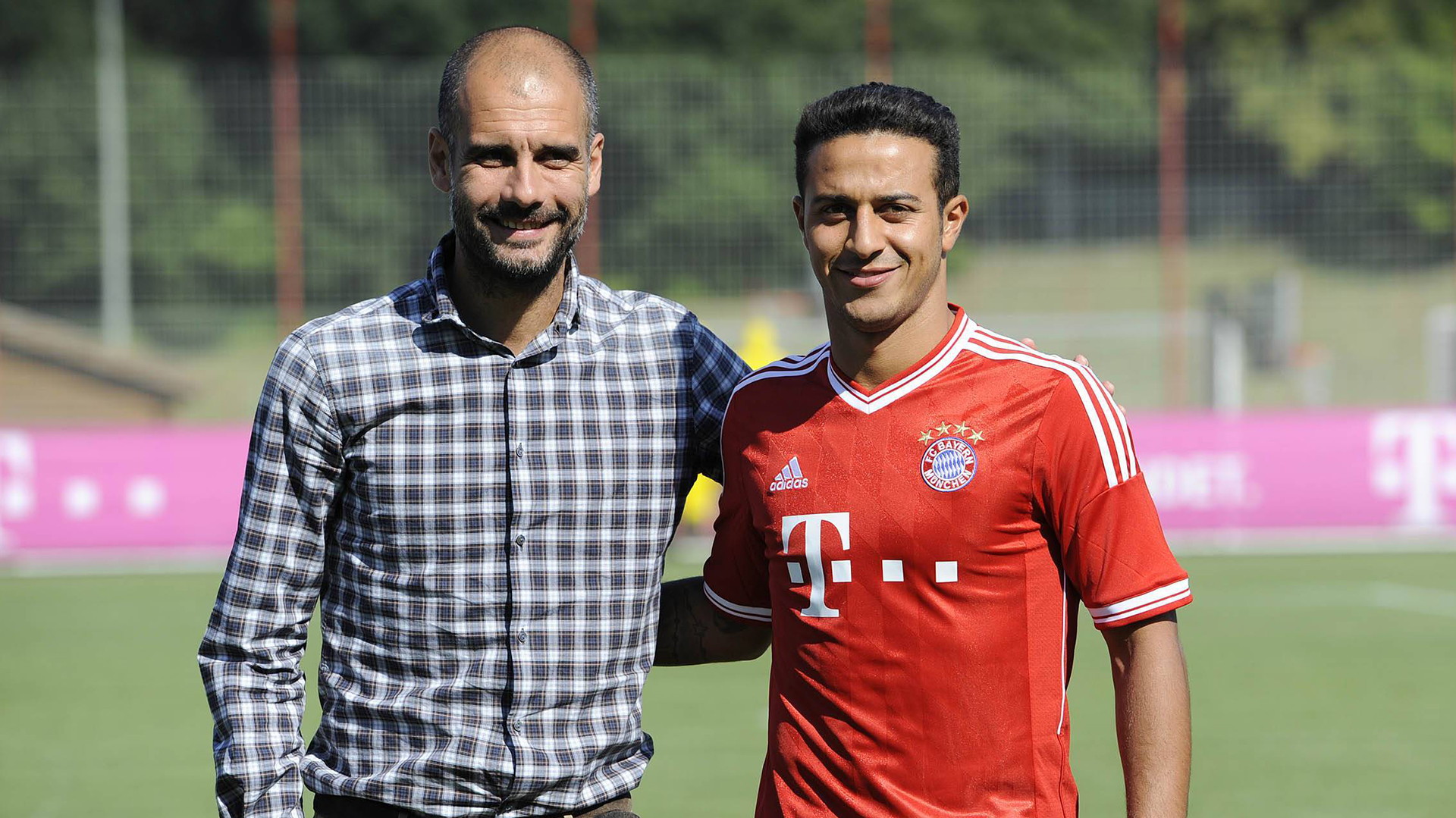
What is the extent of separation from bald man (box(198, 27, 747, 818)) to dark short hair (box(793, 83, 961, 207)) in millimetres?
404

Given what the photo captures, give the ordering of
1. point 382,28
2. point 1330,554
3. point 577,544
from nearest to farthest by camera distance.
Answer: point 577,544 < point 1330,554 < point 382,28

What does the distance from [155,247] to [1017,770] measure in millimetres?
17408

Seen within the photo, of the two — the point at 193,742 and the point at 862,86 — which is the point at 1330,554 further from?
the point at 862,86

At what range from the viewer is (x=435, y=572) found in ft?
9.05

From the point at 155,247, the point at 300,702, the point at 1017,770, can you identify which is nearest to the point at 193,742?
the point at 300,702

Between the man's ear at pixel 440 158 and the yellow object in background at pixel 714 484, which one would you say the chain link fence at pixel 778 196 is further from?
the man's ear at pixel 440 158

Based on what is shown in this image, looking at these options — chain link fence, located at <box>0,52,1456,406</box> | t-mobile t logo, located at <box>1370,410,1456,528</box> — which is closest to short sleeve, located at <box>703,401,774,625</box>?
t-mobile t logo, located at <box>1370,410,1456,528</box>

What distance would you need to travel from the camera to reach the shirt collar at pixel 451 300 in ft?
9.27

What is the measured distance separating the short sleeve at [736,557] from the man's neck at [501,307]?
1.30 feet

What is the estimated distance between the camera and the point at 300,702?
2.77 metres

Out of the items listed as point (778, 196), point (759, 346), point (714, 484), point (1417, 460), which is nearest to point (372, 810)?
point (759, 346)

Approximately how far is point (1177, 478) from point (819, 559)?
12.1 metres

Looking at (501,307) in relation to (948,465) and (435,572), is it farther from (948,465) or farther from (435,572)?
(948,465)

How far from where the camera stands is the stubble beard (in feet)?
9.05
